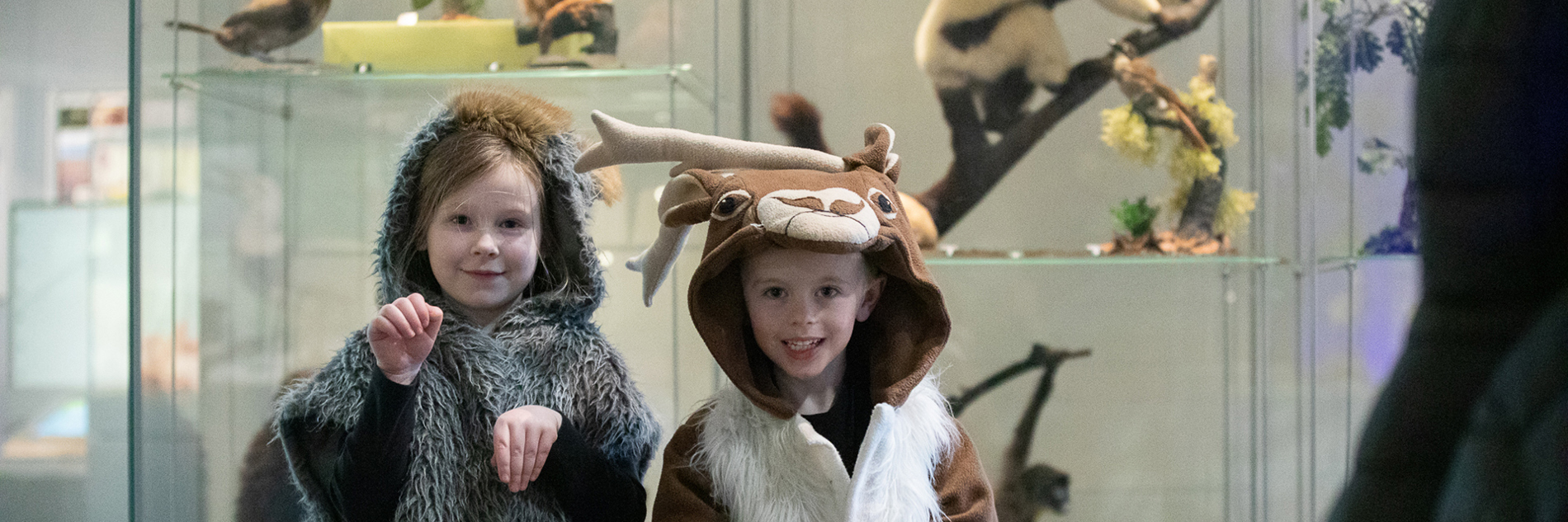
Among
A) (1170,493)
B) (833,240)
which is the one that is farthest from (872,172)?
(1170,493)

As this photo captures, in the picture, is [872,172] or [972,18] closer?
[872,172]

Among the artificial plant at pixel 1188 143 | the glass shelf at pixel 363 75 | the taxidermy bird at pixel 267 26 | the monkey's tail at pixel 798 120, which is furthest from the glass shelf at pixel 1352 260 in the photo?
the taxidermy bird at pixel 267 26

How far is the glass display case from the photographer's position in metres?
1.11

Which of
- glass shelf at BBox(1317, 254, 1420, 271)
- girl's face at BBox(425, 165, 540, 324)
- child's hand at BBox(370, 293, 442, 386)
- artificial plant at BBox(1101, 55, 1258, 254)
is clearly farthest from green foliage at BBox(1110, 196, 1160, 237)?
child's hand at BBox(370, 293, 442, 386)

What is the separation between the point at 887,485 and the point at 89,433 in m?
1.11

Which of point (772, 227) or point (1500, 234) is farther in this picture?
point (772, 227)

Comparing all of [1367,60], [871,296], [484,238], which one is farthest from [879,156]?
[1367,60]

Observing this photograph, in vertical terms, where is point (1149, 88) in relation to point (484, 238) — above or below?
above

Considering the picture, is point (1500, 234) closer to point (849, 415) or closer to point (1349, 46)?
point (1349, 46)

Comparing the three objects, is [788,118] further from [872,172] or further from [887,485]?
[887,485]

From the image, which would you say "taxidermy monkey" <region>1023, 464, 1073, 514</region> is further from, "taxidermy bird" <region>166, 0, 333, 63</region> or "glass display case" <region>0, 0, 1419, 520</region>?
"taxidermy bird" <region>166, 0, 333, 63</region>

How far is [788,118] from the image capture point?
1381 mm

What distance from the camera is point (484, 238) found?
36.3 inches

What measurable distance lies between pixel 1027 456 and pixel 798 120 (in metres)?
0.58
